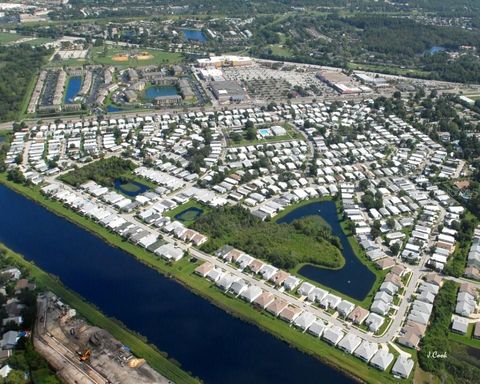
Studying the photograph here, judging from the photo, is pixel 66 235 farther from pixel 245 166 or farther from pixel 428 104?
pixel 428 104

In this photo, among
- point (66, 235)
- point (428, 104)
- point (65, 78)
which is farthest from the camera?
point (65, 78)

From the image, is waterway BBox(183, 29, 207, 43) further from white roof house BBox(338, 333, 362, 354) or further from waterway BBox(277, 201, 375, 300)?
white roof house BBox(338, 333, 362, 354)

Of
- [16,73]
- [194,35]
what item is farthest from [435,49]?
[16,73]

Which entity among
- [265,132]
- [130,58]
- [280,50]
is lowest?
[265,132]

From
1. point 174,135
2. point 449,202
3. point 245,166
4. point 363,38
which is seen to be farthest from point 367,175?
point 363,38

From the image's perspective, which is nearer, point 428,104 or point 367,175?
point 367,175

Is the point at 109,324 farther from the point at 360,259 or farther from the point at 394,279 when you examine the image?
the point at 394,279

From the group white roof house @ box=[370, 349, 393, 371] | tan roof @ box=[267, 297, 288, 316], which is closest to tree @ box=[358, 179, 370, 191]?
tan roof @ box=[267, 297, 288, 316]

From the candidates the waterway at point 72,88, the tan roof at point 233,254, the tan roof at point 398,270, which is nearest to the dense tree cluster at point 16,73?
the waterway at point 72,88
